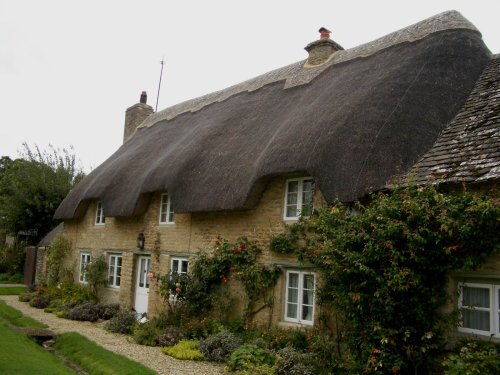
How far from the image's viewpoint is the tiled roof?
701cm

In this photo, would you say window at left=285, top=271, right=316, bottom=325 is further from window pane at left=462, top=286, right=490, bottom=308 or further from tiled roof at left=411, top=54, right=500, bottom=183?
tiled roof at left=411, top=54, right=500, bottom=183

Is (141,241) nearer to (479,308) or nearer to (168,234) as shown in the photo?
(168,234)

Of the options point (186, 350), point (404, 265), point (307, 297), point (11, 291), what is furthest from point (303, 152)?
point (11, 291)

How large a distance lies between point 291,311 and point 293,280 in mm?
613

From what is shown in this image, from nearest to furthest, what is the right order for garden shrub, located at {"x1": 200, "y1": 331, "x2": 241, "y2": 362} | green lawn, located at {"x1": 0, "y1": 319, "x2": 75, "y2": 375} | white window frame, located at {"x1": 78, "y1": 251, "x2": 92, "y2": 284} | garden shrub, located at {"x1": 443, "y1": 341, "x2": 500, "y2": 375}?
garden shrub, located at {"x1": 443, "y1": 341, "x2": 500, "y2": 375} → green lawn, located at {"x1": 0, "y1": 319, "x2": 75, "y2": 375} → garden shrub, located at {"x1": 200, "y1": 331, "x2": 241, "y2": 362} → white window frame, located at {"x1": 78, "y1": 251, "x2": 92, "y2": 284}

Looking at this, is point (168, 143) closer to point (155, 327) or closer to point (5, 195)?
point (155, 327)

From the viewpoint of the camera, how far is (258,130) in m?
11.9

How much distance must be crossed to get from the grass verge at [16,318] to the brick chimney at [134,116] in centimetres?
925

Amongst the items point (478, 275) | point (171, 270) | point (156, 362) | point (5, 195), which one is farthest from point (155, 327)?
point (5, 195)

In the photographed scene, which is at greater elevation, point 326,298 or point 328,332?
point 326,298

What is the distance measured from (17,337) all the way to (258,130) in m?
7.14

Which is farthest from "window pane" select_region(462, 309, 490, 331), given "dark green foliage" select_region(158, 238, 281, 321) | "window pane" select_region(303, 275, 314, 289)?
"dark green foliage" select_region(158, 238, 281, 321)

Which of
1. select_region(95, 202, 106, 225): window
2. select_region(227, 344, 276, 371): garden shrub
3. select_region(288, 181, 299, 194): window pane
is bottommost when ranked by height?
select_region(227, 344, 276, 371): garden shrub

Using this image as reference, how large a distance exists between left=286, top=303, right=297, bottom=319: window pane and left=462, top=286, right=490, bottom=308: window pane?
134 inches
